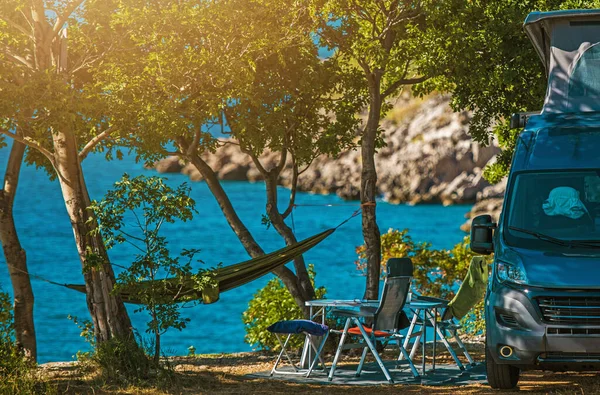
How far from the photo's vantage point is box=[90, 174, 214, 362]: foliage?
7.33 m

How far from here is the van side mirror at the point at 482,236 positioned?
6.14 metres

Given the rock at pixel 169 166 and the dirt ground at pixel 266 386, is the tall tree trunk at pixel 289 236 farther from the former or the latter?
the rock at pixel 169 166

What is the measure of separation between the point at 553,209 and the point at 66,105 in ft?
13.3

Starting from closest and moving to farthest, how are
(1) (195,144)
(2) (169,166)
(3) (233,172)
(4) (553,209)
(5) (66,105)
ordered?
(4) (553,209) → (5) (66,105) → (1) (195,144) → (3) (233,172) → (2) (169,166)

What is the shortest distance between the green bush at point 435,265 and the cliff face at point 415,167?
6035cm

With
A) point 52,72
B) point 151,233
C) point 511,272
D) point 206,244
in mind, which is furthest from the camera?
point 206,244

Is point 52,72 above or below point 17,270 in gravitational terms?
above

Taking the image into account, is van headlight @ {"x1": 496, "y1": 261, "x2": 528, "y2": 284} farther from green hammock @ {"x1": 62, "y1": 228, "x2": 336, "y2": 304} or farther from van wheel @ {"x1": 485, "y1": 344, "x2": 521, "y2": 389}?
green hammock @ {"x1": 62, "y1": 228, "x2": 336, "y2": 304}

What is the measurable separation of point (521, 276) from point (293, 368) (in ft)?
9.94

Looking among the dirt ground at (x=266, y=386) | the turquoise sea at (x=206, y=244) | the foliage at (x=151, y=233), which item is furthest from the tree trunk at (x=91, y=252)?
the turquoise sea at (x=206, y=244)

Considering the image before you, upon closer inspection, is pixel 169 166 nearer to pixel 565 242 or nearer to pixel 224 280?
pixel 224 280

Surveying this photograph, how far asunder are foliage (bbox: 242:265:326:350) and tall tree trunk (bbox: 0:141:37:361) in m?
2.56

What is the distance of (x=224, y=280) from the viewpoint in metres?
8.49

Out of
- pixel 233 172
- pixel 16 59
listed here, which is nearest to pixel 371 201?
pixel 16 59
